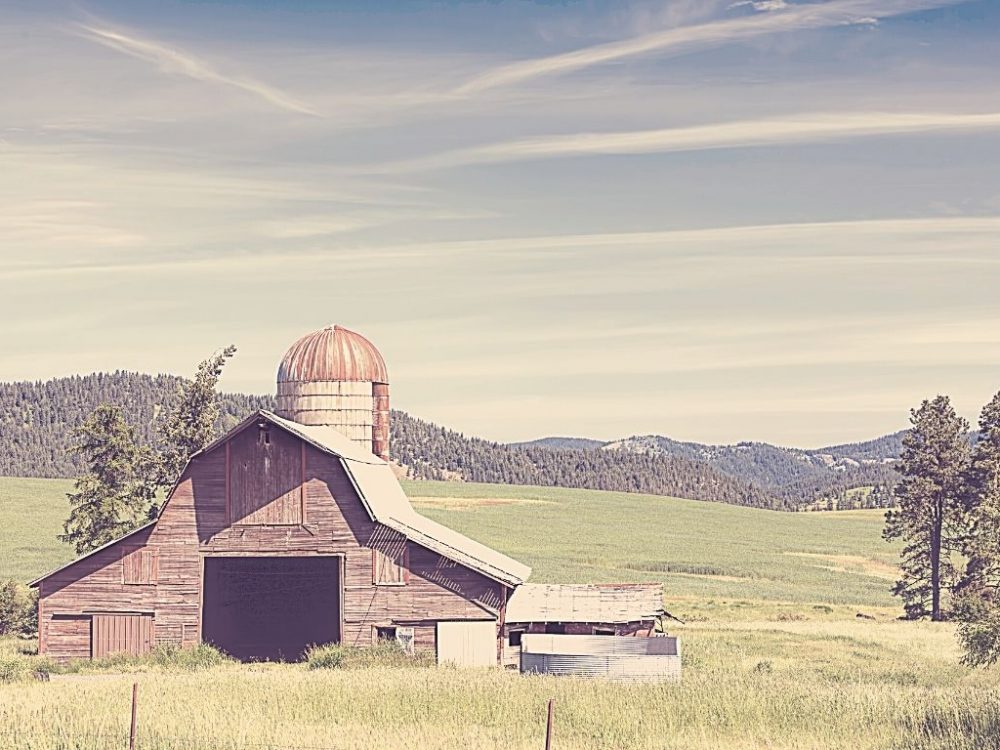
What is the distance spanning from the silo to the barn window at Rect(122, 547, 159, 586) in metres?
10.3

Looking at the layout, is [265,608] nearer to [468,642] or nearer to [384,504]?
[384,504]

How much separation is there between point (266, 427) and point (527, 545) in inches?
2340

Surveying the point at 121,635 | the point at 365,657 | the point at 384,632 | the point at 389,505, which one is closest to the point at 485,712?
the point at 365,657

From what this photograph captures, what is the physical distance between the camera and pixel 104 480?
5619cm

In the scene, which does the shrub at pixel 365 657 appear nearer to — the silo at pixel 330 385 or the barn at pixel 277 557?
the barn at pixel 277 557

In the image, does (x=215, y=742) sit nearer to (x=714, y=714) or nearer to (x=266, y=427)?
(x=714, y=714)

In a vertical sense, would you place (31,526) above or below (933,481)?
below

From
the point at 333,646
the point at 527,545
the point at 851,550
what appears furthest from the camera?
the point at 851,550

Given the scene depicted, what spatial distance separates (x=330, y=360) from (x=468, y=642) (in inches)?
581

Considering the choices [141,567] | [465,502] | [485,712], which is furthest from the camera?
[465,502]

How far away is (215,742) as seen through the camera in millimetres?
22953

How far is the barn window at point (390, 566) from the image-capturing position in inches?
1729

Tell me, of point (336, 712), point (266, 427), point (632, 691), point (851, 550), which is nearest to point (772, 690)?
point (632, 691)

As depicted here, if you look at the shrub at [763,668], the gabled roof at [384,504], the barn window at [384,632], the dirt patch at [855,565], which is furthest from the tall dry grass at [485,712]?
the dirt patch at [855,565]
